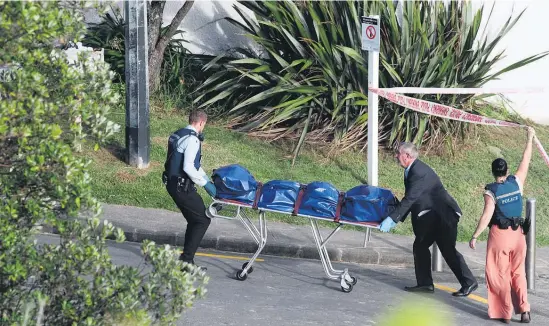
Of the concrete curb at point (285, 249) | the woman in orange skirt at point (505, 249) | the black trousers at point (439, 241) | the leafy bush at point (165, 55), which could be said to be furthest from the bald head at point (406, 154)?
the leafy bush at point (165, 55)

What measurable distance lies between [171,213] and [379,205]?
402cm

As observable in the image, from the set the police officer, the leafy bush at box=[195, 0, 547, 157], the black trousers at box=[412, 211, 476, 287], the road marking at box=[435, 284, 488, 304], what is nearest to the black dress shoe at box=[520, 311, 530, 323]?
the road marking at box=[435, 284, 488, 304]

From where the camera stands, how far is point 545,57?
50.8ft

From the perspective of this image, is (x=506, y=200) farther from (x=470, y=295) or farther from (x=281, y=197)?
(x=281, y=197)

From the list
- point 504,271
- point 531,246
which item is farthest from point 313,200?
point 531,246

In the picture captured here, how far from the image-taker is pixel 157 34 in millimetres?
15508

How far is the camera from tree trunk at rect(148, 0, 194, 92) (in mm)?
15360

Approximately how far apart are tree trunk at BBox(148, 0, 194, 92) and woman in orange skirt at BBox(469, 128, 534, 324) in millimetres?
7697

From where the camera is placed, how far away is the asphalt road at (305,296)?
8.39 meters

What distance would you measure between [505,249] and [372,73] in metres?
4.43

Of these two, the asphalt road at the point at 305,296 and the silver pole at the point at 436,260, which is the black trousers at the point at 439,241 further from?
the silver pole at the point at 436,260

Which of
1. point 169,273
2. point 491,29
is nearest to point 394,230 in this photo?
point 491,29

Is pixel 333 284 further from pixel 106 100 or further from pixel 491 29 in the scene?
pixel 491 29

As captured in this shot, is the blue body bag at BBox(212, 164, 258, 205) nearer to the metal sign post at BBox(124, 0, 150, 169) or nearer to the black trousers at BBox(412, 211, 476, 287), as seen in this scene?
the black trousers at BBox(412, 211, 476, 287)
